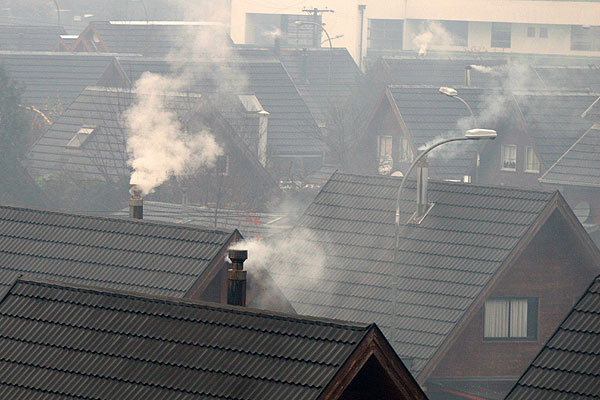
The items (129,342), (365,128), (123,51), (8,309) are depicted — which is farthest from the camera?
(123,51)

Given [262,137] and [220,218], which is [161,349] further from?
[262,137]

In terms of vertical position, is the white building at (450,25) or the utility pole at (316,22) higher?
the white building at (450,25)

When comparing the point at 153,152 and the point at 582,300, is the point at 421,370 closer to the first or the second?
the point at 582,300

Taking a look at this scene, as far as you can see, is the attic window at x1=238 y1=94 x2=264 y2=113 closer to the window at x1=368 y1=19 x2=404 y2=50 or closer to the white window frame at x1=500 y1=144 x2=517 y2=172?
the white window frame at x1=500 y1=144 x2=517 y2=172

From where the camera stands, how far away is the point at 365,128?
172 feet

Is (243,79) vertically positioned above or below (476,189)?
above

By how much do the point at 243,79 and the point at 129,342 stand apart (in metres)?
43.3

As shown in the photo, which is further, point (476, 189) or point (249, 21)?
point (249, 21)

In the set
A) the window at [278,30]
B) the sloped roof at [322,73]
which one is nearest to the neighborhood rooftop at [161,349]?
the sloped roof at [322,73]

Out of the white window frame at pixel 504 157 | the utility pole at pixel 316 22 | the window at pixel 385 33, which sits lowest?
the white window frame at pixel 504 157

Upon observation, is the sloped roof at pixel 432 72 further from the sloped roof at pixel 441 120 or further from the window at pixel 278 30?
the window at pixel 278 30

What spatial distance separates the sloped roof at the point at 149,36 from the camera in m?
69.5

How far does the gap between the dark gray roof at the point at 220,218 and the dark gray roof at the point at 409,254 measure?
15.2 feet

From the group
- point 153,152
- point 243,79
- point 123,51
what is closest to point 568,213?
point 153,152
